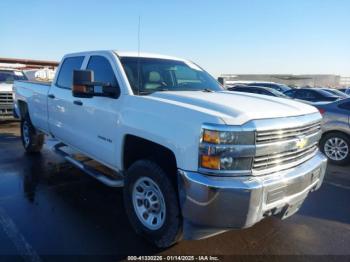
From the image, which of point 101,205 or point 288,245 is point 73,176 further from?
point 288,245

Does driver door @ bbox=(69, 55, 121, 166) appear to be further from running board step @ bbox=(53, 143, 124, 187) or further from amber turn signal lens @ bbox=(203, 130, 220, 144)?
amber turn signal lens @ bbox=(203, 130, 220, 144)

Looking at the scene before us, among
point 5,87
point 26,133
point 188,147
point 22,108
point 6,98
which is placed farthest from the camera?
point 5,87

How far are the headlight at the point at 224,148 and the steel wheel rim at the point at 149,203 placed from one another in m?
0.71

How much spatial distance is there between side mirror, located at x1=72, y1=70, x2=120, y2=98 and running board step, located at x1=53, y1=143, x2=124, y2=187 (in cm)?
102

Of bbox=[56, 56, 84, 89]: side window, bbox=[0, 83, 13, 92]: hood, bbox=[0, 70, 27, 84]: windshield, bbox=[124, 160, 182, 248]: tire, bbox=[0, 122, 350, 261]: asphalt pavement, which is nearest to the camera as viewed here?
bbox=[124, 160, 182, 248]: tire

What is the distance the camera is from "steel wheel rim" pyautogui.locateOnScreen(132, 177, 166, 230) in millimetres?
3158

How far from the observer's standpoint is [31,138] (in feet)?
22.2

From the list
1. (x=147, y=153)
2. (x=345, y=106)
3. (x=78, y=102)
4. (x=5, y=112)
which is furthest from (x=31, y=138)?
(x=345, y=106)

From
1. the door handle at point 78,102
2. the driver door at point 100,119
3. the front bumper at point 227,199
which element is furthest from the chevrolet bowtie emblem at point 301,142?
the door handle at point 78,102

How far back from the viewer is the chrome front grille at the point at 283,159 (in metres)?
2.74

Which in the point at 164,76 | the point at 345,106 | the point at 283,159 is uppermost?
the point at 164,76

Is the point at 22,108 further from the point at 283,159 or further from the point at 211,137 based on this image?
the point at 283,159

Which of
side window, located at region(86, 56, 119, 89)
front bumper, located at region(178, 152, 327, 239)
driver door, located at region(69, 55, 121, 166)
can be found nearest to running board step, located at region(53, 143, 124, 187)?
driver door, located at region(69, 55, 121, 166)

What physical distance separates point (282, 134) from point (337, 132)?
4.45 m
